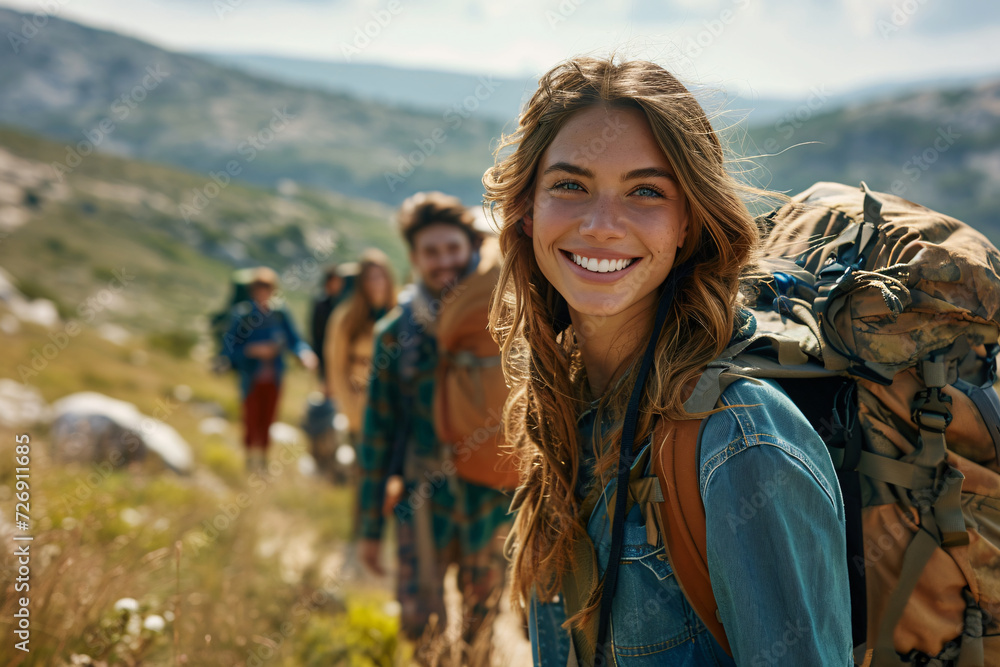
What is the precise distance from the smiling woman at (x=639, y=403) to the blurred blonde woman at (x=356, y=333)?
16.4ft

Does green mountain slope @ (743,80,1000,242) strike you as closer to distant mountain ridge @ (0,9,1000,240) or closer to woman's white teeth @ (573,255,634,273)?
distant mountain ridge @ (0,9,1000,240)

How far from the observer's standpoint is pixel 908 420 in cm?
137

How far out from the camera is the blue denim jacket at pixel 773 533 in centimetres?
105

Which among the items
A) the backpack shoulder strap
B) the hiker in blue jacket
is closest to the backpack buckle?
the backpack shoulder strap

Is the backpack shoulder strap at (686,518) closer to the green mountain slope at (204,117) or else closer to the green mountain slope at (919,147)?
the green mountain slope at (919,147)

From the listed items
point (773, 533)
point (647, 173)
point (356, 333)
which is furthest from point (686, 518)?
point (356, 333)

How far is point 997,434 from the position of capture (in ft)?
4.57

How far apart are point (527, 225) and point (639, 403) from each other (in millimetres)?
572

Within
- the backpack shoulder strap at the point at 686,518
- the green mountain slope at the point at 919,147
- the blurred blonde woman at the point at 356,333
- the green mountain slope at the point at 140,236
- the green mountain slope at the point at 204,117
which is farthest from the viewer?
the green mountain slope at the point at 204,117

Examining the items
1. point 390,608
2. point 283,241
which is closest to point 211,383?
point 390,608

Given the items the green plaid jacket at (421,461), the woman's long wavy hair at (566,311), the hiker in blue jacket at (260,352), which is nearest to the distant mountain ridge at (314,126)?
the hiker in blue jacket at (260,352)

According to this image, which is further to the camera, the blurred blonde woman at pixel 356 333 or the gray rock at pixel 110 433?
the gray rock at pixel 110 433

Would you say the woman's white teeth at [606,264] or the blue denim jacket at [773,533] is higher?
the woman's white teeth at [606,264]

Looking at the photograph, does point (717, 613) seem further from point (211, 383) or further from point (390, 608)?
point (211, 383)
